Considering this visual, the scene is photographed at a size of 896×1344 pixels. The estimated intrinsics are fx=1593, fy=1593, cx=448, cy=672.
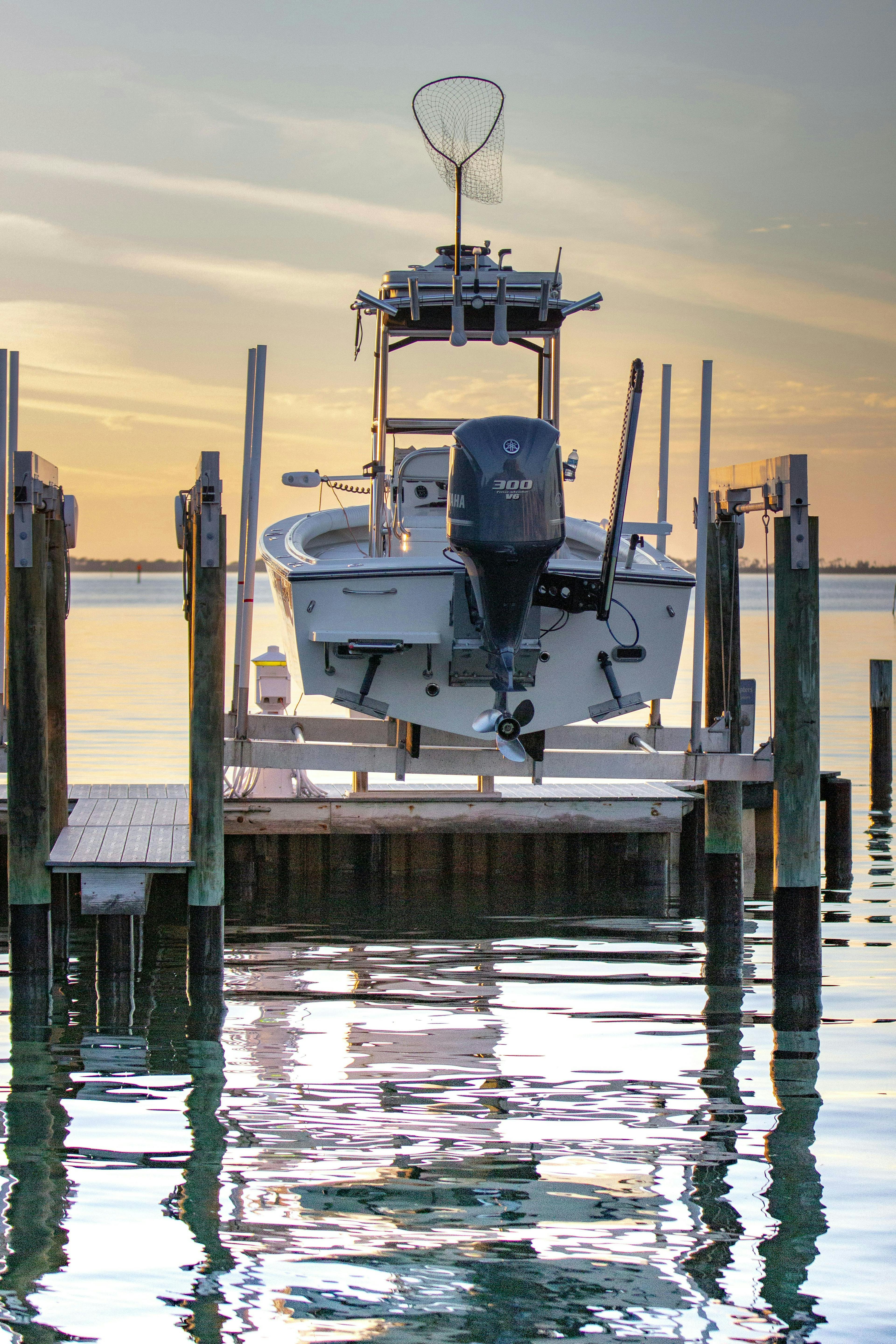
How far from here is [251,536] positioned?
1101 centimetres

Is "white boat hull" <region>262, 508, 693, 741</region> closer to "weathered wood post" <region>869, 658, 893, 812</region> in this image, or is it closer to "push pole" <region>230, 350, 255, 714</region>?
"push pole" <region>230, 350, 255, 714</region>

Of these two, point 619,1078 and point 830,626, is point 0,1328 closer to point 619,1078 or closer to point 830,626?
point 619,1078

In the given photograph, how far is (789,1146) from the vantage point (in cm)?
708

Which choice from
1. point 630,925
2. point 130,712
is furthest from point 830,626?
point 630,925

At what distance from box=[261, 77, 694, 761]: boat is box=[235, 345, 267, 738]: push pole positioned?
0.27 m

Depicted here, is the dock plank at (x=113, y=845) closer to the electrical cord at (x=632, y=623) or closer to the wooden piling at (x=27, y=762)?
the wooden piling at (x=27, y=762)

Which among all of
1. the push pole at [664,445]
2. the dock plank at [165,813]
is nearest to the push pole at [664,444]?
the push pole at [664,445]

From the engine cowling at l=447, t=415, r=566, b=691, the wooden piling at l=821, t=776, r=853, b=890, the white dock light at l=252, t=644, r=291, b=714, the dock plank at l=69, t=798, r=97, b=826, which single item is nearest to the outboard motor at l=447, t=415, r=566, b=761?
the engine cowling at l=447, t=415, r=566, b=691

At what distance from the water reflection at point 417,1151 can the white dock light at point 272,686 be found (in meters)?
3.18

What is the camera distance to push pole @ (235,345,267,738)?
10.8 m

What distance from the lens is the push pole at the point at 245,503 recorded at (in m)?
10.8

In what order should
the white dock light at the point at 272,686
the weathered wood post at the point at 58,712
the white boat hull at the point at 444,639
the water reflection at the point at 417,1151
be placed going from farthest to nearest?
the white dock light at the point at 272,686 → the weathered wood post at the point at 58,712 → the white boat hull at the point at 444,639 → the water reflection at the point at 417,1151

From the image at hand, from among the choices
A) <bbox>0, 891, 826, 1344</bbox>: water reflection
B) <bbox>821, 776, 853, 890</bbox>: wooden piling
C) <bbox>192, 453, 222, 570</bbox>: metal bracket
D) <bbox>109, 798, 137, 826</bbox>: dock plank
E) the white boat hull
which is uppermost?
<bbox>192, 453, 222, 570</bbox>: metal bracket

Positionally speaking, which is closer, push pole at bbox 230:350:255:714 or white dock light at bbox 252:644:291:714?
push pole at bbox 230:350:255:714
